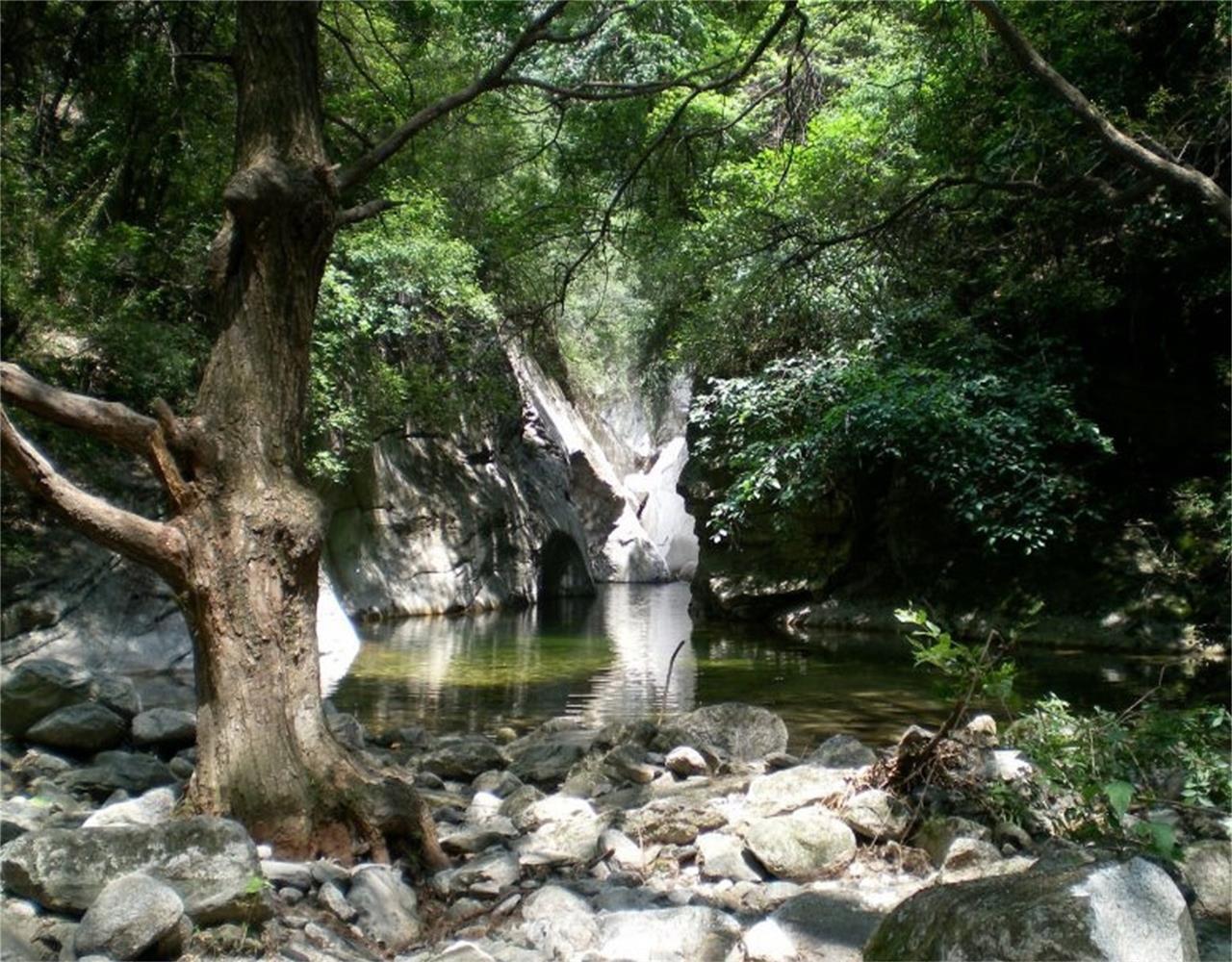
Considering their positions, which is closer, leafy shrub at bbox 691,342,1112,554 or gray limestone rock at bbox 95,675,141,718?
gray limestone rock at bbox 95,675,141,718

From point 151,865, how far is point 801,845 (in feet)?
8.16

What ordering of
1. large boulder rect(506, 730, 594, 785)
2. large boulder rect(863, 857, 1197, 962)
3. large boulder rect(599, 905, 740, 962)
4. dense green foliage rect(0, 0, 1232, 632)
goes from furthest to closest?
dense green foliage rect(0, 0, 1232, 632) → large boulder rect(506, 730, 594, 785) → large boulder rect(599, 905, 740, 962) → large boulder rect(863, 857, 1197, 962)

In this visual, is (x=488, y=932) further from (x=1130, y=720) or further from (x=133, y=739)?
(x=133, y=739)

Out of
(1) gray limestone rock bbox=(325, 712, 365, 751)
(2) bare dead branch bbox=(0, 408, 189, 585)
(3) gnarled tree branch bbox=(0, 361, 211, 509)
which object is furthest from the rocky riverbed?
(3) gnarled tree branch bbox=(0, 361, 211, 509)

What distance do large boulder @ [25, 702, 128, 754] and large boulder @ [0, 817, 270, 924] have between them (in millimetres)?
2845

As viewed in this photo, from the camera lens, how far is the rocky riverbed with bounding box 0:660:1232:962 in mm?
2977

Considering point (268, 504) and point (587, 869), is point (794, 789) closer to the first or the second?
point (587, 869)

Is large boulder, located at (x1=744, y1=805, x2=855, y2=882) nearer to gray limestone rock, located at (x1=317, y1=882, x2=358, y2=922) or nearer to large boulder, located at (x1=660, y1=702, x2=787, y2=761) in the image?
gray limestone rock, located at (x1=317, y1=882, x2=358, y2=922)

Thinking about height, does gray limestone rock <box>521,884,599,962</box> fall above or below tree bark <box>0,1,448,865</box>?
below

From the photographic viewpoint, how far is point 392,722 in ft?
28.4

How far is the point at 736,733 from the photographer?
7070 millimetres

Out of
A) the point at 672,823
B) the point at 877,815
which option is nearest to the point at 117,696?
the point at 672,823

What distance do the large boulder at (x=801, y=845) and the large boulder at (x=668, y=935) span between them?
78 cm

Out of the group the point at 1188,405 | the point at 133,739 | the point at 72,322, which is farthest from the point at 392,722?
the point at 1188,405
